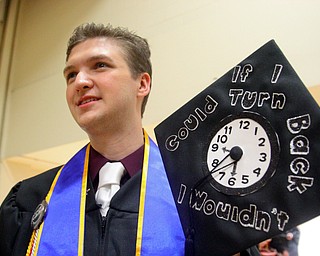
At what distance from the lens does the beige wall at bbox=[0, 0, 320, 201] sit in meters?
1.81

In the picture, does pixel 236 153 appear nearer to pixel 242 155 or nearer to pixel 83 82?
pixel 242 155

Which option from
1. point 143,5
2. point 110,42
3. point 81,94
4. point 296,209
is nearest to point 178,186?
point 296,209

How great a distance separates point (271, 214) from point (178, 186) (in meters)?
0.19

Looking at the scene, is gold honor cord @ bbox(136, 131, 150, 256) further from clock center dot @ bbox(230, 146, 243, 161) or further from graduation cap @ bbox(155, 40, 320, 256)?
clock center dot @ bbox(230, 146, 243, 161)

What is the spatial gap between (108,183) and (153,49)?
1.34 metres

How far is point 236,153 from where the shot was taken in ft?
2.60

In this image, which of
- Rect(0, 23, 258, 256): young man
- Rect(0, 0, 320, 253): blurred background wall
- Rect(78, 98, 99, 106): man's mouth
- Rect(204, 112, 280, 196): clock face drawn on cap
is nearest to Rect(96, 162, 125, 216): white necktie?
Rect(0, 23, 258, 256): young man

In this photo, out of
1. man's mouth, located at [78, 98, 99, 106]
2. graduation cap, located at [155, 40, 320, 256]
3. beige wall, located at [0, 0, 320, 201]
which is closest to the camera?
graduation cap, located at [155, 40, 320, 256]

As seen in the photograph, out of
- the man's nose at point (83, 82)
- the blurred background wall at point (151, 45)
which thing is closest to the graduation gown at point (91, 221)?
the man's nose at point (83, 82)

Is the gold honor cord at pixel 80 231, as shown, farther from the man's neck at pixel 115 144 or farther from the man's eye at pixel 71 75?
the man's eye at pixel 71 75

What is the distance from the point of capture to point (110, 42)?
4.01 ft

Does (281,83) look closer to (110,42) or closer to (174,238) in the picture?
(174,238)

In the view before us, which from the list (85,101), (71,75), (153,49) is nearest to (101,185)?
(85,101)

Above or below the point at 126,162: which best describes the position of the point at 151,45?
above
